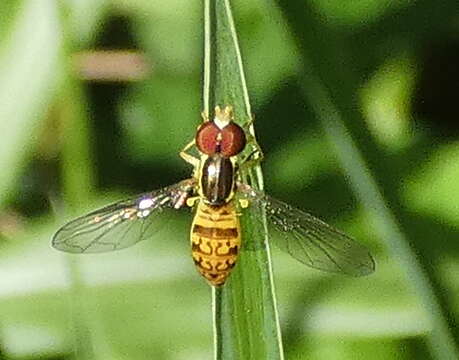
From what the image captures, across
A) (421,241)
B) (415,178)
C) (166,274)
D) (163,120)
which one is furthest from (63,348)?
(421,241)

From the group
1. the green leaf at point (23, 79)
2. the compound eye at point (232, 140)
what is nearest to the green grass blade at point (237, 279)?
the compound eye at point (232, 140)

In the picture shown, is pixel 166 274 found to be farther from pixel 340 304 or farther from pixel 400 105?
pixel 400 105

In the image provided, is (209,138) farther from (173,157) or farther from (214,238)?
(173,157)

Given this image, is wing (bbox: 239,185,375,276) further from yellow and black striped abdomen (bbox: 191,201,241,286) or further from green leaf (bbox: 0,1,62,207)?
green leaf (bbox: 0,1,62,207)

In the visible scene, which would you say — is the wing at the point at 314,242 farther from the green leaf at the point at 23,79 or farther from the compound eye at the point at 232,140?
the green leaf at the point at 23,79

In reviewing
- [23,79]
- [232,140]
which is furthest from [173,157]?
[232,140]
